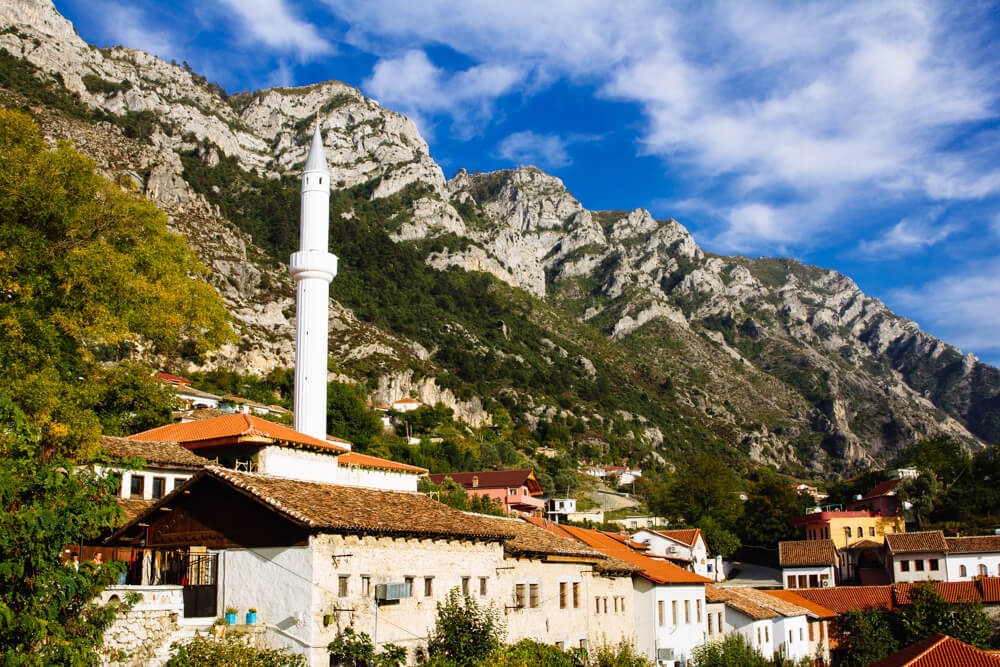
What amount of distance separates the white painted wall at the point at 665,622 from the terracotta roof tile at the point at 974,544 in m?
33.9

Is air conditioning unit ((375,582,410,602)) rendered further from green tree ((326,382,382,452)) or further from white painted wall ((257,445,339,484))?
green tree ((326,382,382,452))

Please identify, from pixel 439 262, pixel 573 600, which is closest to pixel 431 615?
pixel 573 600

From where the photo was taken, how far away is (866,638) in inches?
1913

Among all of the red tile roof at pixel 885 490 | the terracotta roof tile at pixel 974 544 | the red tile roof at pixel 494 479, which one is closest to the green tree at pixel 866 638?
the terracotta roof tile at pixel 974 544

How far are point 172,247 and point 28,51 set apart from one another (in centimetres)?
12147

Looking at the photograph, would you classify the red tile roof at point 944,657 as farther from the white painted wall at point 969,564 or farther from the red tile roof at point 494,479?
the red tile roof at point 494,479

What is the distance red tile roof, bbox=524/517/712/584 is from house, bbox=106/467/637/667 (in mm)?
11082

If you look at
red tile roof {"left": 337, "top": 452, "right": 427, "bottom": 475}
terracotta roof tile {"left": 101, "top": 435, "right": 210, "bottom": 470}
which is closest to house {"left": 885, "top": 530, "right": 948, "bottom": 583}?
red tile roof {"left": 337, "top": 452, "right": 427, "bottom": 475}

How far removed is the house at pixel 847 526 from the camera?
243 feet

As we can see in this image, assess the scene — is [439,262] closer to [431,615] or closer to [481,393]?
[481,393]

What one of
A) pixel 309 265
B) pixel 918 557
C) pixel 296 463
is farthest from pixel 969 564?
pixel 296 463

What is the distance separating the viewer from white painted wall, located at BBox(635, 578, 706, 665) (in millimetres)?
35031

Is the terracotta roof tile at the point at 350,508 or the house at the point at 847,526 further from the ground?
the terracotta roof tile at the point at 350,508

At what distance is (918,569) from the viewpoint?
2499 inches
